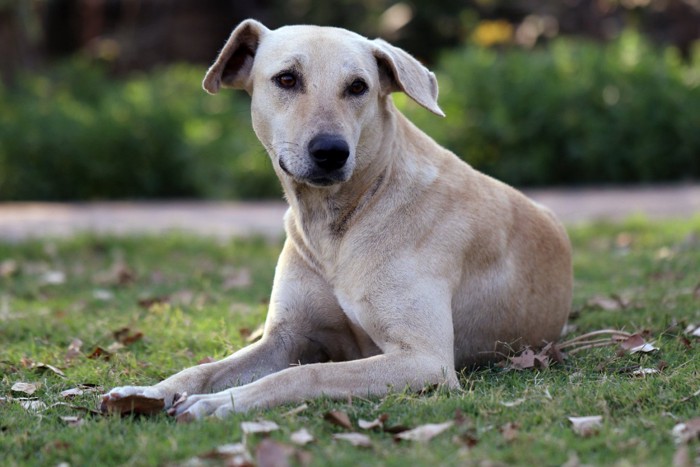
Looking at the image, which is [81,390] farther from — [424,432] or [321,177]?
[424,432]

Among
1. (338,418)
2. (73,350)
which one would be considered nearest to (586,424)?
(338,418)

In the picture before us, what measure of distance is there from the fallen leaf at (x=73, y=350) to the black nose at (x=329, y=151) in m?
1.77

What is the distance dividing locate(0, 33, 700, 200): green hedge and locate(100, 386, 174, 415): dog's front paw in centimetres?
804

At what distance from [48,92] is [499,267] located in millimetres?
12519

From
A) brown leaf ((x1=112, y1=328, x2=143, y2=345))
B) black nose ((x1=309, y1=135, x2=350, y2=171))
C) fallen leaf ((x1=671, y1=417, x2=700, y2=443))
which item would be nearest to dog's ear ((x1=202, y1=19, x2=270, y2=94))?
black nose ((x1=309, y1=135, x2=350, y2=171))

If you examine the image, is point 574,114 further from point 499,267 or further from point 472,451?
point 472,451

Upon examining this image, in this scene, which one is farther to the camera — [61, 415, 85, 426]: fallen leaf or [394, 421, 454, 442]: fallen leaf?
[61, 415, 85, 426]: fallen leaf

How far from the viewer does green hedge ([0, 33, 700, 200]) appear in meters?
12.1

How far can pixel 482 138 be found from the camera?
40.3ft

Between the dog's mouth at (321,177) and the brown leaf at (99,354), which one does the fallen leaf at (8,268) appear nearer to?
the brown leaf at (99,354)

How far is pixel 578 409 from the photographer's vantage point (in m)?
3.72

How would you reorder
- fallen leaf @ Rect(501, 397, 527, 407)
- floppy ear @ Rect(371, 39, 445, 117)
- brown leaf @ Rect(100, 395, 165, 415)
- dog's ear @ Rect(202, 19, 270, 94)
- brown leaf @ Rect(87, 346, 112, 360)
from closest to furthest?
fallen leaf @ Rect(501, 397, 527, 407), brown leaf @ Rect(100, 395, 165, 415), floppy ear @ Rect(371, 39, 445, 117), dog's ear @ Rect(202, 19, 270, 94), brown leaf @ Rect(87, 346, 112, 360)

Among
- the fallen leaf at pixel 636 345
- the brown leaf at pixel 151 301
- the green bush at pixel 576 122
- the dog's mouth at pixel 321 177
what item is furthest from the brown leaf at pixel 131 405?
the green bush at pixel 576 122

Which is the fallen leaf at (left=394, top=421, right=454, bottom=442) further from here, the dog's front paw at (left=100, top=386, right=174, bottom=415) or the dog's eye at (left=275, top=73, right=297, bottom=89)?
the dog's eye at (left=275, top=73, right=297, bottom=89)
